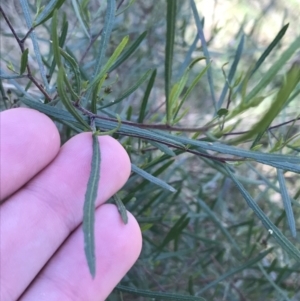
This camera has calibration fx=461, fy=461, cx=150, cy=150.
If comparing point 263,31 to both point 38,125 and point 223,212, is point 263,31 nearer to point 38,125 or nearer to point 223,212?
point 223,212

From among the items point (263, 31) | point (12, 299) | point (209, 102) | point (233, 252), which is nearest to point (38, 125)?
point (12, 299)

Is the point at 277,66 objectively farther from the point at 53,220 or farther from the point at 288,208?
the point at 53,220

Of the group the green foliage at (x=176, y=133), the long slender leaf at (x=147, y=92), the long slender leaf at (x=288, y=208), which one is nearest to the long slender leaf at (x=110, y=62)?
the green foliage at (x=176, y=133)

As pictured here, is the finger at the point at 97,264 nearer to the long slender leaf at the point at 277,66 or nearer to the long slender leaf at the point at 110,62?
the long slender leaf at the point at 110,62

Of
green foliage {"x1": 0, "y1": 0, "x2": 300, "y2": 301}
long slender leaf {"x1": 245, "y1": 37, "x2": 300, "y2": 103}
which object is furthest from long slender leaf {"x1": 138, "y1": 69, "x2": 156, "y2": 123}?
long slender leaf {"x1": 245, "y1": 37, "x2": 300, "y2": 103}

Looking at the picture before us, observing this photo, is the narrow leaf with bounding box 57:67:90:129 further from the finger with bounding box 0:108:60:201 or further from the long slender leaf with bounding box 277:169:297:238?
the long slender leaf with bounding box 277:169:297:238
